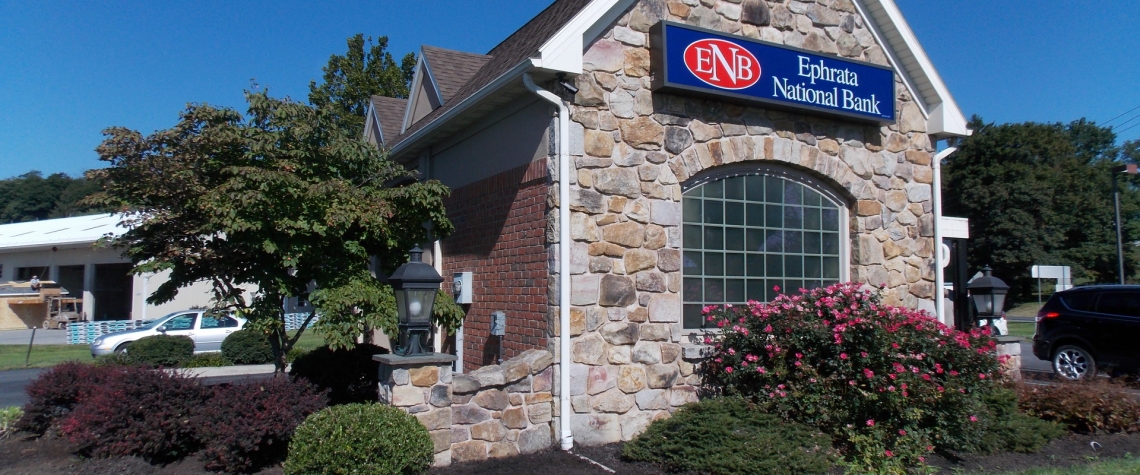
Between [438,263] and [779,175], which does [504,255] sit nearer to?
[438,263]

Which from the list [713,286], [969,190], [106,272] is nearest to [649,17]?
[713,286]

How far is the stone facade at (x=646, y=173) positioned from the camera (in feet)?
25.8

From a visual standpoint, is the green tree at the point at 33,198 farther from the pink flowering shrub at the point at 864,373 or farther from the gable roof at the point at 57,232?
the pink flowering shrub at the point at 864,373

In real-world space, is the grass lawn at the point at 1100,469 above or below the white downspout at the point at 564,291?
below

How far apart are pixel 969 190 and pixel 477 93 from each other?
136 ft

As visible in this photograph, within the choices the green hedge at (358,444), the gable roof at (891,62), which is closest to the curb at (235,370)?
the gable roof at (891,62)

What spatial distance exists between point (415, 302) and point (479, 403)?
1.09 meters

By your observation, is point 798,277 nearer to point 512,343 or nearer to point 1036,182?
point 512,343

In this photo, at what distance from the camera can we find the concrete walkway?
89.6 feet

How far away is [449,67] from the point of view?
13227 millimetres

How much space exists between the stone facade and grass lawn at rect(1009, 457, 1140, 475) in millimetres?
3018

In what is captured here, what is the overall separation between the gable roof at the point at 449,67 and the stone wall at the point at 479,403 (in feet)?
19.4

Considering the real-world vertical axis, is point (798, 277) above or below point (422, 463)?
above

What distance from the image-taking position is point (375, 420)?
20.6ft
